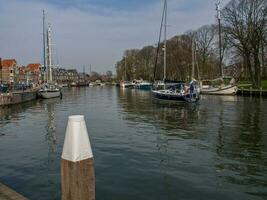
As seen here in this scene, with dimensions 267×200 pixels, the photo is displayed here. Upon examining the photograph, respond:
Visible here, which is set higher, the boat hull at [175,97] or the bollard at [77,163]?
the bollard at [77,163]

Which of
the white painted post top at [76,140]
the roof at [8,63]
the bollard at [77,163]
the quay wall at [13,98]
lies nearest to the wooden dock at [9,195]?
the bollard at [77,163]

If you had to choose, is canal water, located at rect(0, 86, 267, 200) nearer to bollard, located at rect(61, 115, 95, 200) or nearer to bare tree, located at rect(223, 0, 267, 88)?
bollard, located at rect(61, 115, 95, 200)

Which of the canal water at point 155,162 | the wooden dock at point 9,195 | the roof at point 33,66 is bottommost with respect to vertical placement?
the canal water at point 155,162

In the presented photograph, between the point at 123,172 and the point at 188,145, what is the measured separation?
5.23m

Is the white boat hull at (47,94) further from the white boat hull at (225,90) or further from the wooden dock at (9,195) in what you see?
the wooden dock at (9,195)

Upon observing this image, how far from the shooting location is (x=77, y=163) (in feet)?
12.4

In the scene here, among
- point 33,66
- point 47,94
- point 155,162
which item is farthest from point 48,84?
point 33,66

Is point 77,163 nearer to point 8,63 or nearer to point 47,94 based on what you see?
point 47,94

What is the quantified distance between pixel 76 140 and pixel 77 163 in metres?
0.28

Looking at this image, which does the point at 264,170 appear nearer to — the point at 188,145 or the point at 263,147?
the point at 263,147

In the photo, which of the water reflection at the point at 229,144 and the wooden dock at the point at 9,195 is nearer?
the wooden dock at the point at 9,195

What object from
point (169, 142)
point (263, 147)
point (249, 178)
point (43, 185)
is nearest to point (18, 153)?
point (43, 185)

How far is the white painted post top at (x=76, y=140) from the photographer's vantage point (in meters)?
3.75

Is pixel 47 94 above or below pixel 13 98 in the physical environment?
above
